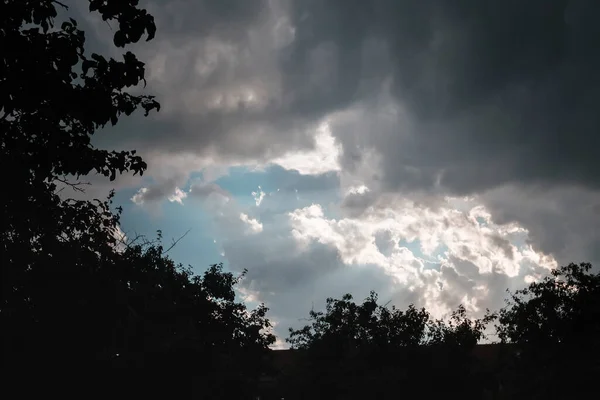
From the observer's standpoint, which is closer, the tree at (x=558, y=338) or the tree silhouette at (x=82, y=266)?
the tree silhouette at (x=82, y=266)

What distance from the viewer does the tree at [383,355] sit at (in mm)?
41938

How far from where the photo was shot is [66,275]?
26016mm

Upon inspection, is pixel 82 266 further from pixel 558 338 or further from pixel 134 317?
pixel 558 338

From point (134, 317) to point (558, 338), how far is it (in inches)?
1085

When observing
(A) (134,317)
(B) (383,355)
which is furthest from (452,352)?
(A) (134,317)

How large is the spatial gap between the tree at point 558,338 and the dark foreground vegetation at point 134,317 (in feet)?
0.28

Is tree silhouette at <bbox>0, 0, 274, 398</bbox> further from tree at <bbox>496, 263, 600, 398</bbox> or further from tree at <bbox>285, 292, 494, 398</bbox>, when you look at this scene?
tree at <bbox>496, 263, 600, 398</bbox>

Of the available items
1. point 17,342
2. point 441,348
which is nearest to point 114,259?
point 17,342

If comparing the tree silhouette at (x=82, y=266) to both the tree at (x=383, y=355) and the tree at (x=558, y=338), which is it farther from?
the tree at (x=558, y=338)

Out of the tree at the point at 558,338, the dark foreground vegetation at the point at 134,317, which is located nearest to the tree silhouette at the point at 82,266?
the dark foreground vegetation at the point at 134,317

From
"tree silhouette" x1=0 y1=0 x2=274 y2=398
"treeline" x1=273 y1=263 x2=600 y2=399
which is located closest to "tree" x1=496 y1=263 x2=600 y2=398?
"treeline" x1=273 y1=263 x2=600 y2=399

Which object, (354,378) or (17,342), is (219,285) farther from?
(17,342)

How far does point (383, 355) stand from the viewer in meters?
43.9

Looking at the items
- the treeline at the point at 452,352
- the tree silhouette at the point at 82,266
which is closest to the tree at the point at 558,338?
the treeline at the point at 452,352
